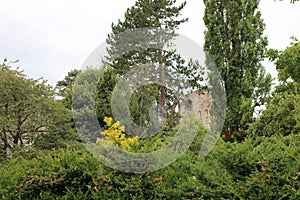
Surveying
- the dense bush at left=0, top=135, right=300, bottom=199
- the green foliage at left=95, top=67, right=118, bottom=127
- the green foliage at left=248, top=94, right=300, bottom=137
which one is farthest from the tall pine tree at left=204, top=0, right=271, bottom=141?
the dense bush at left=0, top=135, right=300, bottom=199

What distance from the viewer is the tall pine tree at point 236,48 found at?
1451 centimetres

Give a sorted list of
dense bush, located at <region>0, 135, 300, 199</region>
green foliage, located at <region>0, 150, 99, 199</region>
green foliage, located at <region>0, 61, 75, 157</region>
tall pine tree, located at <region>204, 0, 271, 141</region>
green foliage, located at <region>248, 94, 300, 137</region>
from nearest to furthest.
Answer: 1. dense bush, located at <region>0, 135, 300, 199</region>
2. green foliage, located at <region>0, 150, 99, 199</region>
3. green foliage, located at <region>248, 94, 300, 137</region>
4. green foliage, located at <region>0, 61, 75, 157</region>
5. tall pine tree, located at <region>204, 0, 271, 141</region>

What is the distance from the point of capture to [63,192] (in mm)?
4102

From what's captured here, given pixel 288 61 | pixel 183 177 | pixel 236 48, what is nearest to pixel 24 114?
pixel 236 48

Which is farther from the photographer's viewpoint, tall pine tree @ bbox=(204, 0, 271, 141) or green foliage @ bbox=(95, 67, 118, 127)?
tall pine tree @ bbox=(204, 0, 271, 141)

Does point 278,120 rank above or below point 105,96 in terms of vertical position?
below

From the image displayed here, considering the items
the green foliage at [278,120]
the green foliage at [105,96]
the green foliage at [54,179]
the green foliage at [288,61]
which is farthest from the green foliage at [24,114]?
the green foliage at [54,179]

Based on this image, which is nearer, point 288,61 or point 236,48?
point 288,61

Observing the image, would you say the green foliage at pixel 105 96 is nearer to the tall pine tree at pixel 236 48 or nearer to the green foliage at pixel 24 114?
the green foliage at pixel 24 114

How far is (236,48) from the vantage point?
1519cm

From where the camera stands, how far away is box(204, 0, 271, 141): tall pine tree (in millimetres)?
14513

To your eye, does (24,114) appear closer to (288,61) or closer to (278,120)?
(278,120)

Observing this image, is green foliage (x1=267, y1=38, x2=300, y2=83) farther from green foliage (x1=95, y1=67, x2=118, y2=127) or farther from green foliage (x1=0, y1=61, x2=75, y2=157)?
green foliage (x1=0, y1=61, x2=75, y2=157)

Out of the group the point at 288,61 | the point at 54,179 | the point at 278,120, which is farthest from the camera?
the point at 288,61
